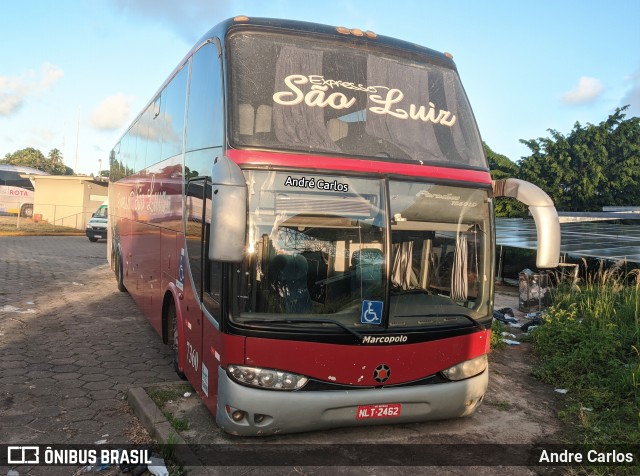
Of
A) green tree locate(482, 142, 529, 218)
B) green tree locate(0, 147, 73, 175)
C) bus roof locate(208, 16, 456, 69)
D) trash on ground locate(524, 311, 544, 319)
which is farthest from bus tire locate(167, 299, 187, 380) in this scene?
green tree locate(0, 147, 73, 175)

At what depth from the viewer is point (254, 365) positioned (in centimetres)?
404

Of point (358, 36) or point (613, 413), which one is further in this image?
point (613, 413)

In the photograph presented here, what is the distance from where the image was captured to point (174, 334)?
21.0 feet

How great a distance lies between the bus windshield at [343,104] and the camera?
4.32m

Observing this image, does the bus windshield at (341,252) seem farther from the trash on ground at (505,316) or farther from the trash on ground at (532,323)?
the trash on ground at (505,316)

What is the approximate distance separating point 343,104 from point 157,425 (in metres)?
3.29

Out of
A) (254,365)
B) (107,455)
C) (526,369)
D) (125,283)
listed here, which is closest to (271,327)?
(254,365)

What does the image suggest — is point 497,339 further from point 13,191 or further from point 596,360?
point 13,191

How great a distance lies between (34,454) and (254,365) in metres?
2.02

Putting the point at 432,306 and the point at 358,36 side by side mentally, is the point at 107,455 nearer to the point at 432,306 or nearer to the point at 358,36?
the point at 432,306

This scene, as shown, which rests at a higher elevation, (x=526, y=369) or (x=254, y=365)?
(x=254, y=365)

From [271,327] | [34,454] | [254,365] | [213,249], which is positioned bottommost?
[34,454]

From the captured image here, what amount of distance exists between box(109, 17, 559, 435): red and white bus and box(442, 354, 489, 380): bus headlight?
0.01m

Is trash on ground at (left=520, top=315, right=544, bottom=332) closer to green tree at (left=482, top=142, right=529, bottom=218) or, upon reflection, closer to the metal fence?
green tree at (left=482, top=142, right=529, bottom=218)
